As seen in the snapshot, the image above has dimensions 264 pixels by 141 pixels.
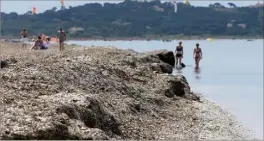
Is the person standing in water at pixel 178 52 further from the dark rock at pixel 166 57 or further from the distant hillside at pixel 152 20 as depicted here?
the distant hillside at pixel 152 20

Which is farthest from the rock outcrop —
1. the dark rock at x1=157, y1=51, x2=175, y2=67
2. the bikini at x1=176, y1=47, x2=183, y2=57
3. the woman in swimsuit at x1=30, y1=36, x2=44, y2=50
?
the bikini at x1=176, y1=47, x2=183, y2=57

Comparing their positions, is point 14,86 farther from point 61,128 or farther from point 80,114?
point 61,128

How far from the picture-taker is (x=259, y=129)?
13273 millimetres

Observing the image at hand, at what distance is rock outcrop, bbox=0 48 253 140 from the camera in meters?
6.51

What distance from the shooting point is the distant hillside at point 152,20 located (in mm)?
132000

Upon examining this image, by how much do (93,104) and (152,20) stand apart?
133778mm

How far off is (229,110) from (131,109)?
726 centimetres

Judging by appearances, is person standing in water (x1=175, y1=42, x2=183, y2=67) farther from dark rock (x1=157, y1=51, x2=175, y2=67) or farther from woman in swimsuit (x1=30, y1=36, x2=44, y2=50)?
woman in swimsuit (x1=30, y1=36, x2=44, y2=50)

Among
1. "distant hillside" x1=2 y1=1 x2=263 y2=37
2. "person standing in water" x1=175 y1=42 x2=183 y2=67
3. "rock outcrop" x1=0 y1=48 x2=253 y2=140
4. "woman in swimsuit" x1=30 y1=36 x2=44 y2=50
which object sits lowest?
"distant hillside" x1=2 y1=1 x2=263 y2=37

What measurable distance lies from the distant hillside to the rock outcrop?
366 feet

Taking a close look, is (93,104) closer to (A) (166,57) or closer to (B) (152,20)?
(A) (166,57)

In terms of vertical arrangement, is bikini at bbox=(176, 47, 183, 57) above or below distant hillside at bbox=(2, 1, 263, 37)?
above

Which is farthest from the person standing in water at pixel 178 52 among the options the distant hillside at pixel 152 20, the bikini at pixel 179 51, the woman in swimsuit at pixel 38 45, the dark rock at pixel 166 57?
the distant hillside at pixel 152 20

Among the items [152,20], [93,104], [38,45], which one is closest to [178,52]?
[38,45]
